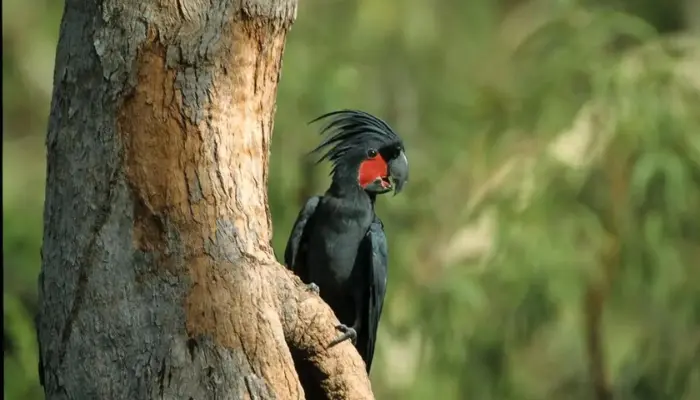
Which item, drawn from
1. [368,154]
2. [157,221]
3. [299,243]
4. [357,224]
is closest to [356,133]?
[368,154]

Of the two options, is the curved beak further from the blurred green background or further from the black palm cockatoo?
the blurred green background

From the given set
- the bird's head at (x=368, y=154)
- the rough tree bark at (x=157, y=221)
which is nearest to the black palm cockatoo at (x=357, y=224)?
the bird's head at (x=368, y=154)

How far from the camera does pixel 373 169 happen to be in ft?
9.44

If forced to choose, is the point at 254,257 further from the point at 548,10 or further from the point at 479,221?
the point at 548,10

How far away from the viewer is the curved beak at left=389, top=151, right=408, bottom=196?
Result: 2.86 m

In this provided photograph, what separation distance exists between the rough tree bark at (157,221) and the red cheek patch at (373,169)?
808mm

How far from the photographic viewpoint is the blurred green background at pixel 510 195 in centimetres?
434

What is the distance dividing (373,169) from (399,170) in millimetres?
81

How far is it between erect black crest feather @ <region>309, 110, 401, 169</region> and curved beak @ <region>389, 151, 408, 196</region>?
57mm

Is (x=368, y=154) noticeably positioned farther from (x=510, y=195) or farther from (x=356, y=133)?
(x=510, y=195)

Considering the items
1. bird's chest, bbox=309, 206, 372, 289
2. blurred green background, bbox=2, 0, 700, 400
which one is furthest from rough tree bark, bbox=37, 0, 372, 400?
blurred green background, bbox=2, 0, 700, 400

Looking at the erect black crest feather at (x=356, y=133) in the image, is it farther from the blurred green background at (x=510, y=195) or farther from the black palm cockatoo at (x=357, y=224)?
the blurred green background at (x=510, y=195)

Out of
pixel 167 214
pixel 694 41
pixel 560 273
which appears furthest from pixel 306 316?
pixel 694 41

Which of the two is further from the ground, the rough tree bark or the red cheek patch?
the red cheek patch
